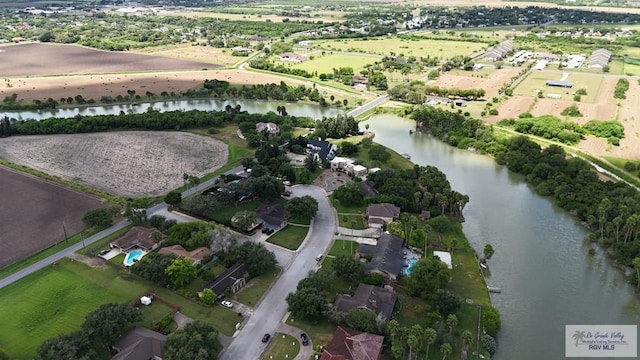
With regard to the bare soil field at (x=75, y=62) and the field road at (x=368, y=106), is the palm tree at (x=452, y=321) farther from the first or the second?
the bare soil field at (x=75, y=62)

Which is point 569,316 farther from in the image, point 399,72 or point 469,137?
point 399,72

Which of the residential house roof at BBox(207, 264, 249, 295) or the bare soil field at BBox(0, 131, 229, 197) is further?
the bare soil field at BBox(0, 131, 229, 197)

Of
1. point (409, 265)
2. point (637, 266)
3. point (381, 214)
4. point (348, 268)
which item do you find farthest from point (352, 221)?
point (637, 266)

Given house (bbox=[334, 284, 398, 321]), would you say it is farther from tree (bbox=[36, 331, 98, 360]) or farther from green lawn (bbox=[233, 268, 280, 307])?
tree (bbox=[36, 331, 98, 360])

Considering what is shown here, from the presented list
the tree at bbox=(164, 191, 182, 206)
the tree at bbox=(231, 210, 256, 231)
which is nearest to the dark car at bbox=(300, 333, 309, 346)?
the tree at bbox=(231, 210, 256, 231)

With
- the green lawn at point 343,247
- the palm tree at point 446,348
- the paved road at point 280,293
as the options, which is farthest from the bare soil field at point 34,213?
the palm tree at point 446,348
